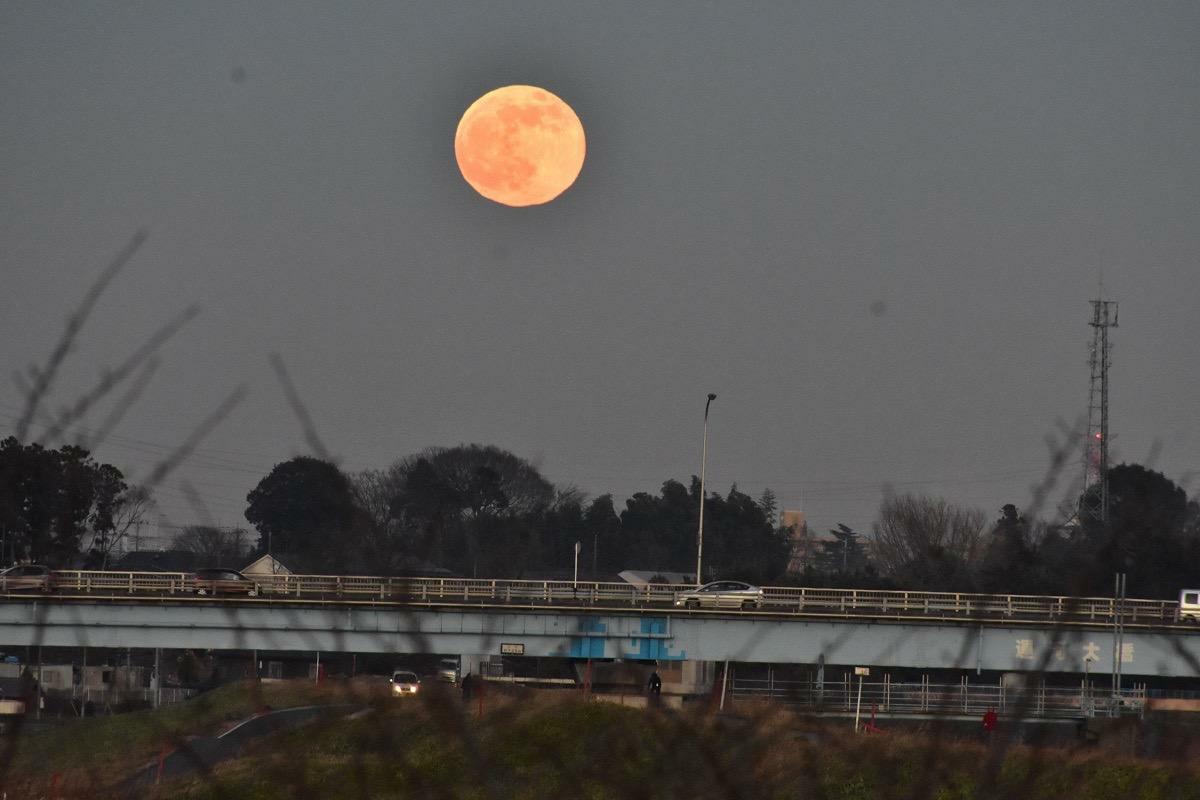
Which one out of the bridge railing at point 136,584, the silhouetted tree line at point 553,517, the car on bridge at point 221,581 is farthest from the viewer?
the silhouetted tree line at point 553,517

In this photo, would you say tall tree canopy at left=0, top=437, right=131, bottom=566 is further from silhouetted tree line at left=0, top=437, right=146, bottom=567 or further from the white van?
Answer: the white van

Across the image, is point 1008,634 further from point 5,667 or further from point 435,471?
point 435,471

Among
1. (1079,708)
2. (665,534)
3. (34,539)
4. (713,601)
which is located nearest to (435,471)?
(665,534)

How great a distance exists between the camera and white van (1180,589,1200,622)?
69625 mm

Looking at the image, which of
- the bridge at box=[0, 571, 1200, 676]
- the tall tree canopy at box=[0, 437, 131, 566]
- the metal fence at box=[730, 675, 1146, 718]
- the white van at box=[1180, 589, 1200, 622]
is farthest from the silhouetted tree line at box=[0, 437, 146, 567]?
the white van at box=[1180, 589, 1200, 622]

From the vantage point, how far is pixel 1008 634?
66312 millimetres

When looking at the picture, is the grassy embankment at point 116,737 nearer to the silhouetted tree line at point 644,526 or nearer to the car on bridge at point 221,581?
the car on bridge at point 221,581

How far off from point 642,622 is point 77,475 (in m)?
61.1

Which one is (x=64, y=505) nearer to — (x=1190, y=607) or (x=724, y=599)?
(x=724, y=599)

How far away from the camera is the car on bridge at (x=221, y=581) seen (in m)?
64.8

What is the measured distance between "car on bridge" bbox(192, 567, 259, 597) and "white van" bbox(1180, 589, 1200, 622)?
41.6 meters

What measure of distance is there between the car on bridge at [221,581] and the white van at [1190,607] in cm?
4158

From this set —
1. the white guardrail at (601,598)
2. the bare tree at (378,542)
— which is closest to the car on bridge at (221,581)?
the white guardrail at (601,598)

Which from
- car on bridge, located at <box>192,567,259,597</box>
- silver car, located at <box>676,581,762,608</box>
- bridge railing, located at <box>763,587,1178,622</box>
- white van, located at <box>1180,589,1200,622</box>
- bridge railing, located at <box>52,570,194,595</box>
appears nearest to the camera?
bridge railing, located at <box>52,570,194,595</box>
